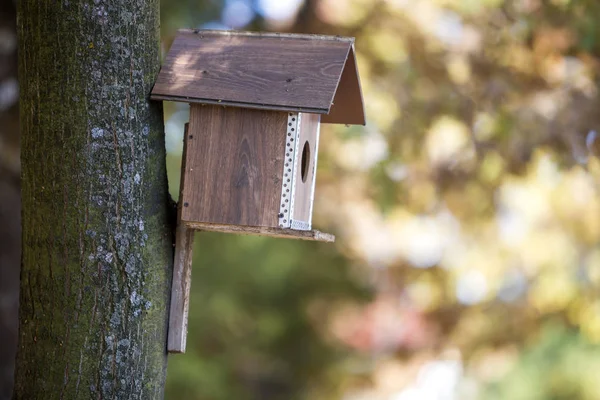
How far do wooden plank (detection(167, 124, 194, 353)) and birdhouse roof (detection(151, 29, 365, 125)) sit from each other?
232 millimetres

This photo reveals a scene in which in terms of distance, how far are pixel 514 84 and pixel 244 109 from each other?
9.78ft

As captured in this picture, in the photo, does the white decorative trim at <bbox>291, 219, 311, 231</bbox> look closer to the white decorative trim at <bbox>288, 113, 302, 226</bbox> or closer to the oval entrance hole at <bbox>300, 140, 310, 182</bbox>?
the white decorative trim at <bbox>288, 113, 302, 226</bbox>

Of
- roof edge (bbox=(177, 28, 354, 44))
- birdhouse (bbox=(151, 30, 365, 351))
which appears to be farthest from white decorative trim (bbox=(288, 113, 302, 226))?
roof edge (bbox=(177, 28, 354, 44))

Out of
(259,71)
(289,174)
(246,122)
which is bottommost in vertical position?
(289,174)

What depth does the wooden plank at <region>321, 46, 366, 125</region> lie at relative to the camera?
2877 mm

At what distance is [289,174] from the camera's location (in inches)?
96.9

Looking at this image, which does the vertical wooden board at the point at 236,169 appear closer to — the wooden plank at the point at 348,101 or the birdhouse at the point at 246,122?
the birdhouse at the point at 246,122

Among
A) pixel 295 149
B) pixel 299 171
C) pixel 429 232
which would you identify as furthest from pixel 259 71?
pixel 429 232

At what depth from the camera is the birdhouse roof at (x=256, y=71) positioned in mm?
2398

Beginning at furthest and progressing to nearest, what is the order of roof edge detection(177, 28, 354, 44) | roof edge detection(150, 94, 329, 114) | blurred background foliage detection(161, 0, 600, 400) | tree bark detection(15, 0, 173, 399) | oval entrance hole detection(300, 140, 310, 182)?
blurred background foliage detection(161, 0, 600, 400) < oval entrance hole detection(300, 140, 310, 182) < roof edge detection(177, 28, 354, 44) < roof edge detection(150, 94, 329, 114) < tree bark detection(15, 0, 173, 399)

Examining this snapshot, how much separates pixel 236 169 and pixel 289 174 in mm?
181

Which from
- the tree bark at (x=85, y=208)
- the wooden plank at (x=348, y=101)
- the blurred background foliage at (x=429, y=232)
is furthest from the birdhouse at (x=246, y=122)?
the blurred background foliage at (x=429, y=232)

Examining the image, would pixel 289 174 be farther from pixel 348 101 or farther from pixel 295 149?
pixel 348 101

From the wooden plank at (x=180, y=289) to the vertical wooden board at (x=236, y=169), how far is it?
62 mm
